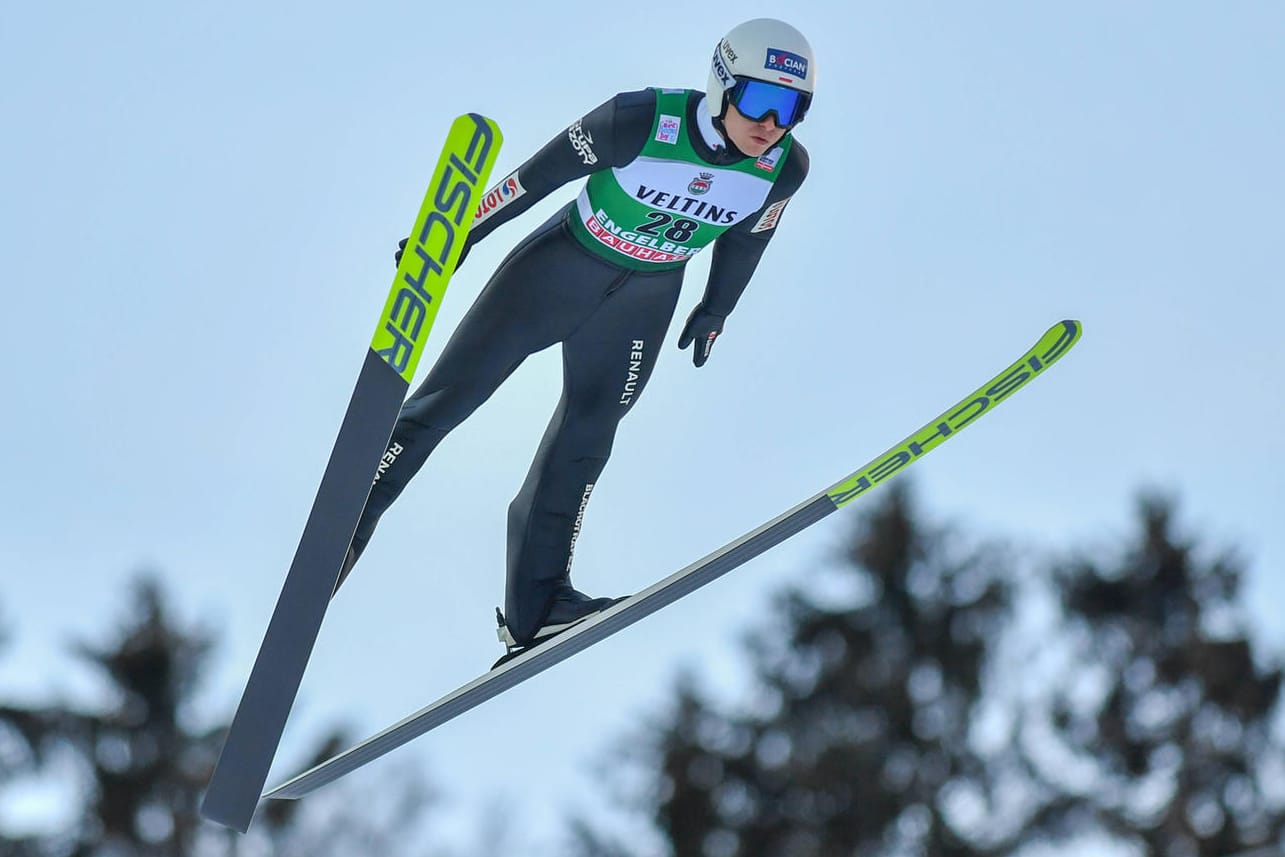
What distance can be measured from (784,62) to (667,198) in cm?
63

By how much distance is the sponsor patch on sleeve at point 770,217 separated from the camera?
6.05 metres

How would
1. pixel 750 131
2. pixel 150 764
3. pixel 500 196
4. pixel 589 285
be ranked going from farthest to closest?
pixel 150 764, pixel 589 285, pixel 500 196, pixel 750 131

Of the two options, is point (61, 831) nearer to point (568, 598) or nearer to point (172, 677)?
point (172, 677)

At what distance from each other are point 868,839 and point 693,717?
3.03m

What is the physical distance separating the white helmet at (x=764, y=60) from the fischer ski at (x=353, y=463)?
36.6 inches

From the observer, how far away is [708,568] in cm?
597

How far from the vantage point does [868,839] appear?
75.3 feet

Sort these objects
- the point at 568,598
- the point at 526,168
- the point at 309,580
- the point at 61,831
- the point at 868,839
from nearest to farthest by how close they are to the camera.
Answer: the point at 309,580 → the point at 526,168 → the point at 568,598 → the point at 61,831 → the point at 868,839

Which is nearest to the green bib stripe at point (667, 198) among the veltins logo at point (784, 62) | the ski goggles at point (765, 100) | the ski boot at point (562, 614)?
the ski goggles at point (765, 100)

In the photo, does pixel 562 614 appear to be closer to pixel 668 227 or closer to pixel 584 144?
pixel 668 227

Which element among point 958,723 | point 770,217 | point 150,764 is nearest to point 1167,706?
point 958,723

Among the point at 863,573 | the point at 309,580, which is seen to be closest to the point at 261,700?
the point at 309,580

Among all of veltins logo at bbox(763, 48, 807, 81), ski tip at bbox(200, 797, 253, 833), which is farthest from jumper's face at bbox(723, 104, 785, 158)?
ski tip at bbox(200, 797, 253, 833)

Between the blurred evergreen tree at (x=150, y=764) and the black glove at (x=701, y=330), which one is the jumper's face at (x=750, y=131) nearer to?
the black glove at (x=701, y=330)
